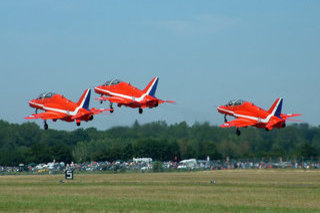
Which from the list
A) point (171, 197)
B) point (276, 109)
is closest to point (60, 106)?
point (171, 197)

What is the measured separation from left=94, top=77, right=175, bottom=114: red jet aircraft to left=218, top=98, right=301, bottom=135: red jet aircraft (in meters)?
9.99

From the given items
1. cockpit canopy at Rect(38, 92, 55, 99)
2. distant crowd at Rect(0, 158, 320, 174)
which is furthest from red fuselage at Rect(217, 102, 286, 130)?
distant crowd at Rect(0, 158, 320, 174)

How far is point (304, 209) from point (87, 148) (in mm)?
107307

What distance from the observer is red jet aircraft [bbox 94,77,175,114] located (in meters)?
81.3

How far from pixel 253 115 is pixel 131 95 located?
16.2 metres

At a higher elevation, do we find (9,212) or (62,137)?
(62,137)

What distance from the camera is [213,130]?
452 feet

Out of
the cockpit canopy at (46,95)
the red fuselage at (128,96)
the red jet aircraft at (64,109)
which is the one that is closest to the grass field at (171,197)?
the red jet aircraft at (64,109)

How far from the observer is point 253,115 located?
3403 inches

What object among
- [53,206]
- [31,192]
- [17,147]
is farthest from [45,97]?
[17,147]

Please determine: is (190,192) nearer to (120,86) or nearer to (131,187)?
(131,187)

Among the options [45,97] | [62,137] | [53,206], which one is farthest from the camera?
[62,137]

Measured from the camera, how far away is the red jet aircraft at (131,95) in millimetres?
81312

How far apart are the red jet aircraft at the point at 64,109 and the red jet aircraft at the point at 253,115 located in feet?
56.7
